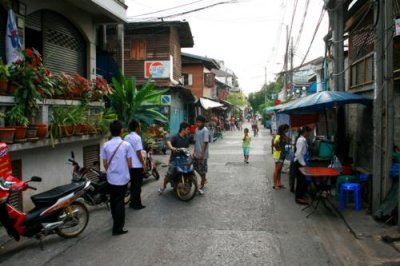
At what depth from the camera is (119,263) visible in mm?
5406

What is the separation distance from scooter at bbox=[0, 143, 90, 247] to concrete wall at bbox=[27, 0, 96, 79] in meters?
4.79

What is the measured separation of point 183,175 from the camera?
9336 millimetres

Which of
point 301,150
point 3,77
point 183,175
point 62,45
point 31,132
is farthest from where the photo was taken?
point 62,45

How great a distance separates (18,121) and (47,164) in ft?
5.85

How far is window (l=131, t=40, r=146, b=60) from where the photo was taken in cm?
2464

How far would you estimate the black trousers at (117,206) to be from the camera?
6723 millimetres

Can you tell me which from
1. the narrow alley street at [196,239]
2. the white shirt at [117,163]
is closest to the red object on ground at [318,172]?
the narrow alley street at [196,239]

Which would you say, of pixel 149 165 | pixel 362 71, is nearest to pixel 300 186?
pixel 362 71

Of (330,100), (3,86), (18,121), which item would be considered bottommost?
(18,121)

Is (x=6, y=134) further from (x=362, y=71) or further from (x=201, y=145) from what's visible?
(x=362, y=71)

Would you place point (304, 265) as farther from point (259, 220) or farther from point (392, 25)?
point (392, 25)

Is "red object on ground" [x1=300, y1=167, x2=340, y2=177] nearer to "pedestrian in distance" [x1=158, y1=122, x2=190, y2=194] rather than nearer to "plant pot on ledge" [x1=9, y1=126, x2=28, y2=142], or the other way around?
"pedestrian in distance" [x1=158, y1=122, x2=190, y2=194]

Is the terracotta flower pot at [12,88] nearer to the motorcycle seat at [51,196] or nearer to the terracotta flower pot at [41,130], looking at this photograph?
the terracotta flower pot at [41,130]

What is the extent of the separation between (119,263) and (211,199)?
14.4 feet
